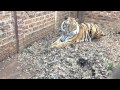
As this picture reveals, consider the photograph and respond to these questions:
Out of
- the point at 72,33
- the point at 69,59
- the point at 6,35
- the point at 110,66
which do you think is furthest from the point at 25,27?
the point at 110,66

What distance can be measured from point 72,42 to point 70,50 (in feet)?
1.14

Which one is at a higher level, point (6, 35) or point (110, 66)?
point (6, 35)

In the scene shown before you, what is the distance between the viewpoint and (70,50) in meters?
4.29

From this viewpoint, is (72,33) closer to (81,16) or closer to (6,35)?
(6,35)

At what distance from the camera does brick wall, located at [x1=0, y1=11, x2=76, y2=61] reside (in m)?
3.88

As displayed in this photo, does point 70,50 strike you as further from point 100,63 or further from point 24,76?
point 24,76

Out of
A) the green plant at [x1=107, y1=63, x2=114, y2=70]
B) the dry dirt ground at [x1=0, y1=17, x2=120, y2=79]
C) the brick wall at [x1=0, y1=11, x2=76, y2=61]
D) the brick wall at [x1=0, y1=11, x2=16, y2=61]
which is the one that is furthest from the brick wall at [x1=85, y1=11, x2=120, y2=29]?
the brick wall at [x1=0, y1=11, x2=16, y2=61]

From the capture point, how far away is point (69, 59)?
388 centimetres

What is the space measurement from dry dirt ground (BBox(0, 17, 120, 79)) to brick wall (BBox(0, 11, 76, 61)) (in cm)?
14

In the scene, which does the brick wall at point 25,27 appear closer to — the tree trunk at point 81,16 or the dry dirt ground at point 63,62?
the dry dirt ground at point 63,62

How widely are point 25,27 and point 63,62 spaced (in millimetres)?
1097

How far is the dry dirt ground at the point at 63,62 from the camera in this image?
3.42 metres

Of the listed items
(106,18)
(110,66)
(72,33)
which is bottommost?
(110,66)
